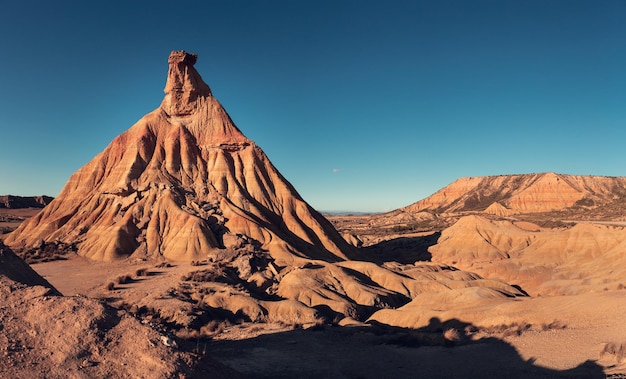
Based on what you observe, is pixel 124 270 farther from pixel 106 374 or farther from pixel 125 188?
pixel 106 374

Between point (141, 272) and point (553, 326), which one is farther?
point (141, 272)

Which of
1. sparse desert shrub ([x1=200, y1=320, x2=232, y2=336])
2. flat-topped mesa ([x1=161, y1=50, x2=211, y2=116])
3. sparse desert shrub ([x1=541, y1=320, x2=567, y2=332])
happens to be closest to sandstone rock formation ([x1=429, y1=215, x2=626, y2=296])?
sparse desert shrub ([x1=541, y1=320, x2=567, y2=332])

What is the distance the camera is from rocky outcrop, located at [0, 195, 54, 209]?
4641 inches

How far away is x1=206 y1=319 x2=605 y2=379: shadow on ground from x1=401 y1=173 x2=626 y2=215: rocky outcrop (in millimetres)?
124634

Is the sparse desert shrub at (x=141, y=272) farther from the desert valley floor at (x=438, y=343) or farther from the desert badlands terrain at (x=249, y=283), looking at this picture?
the desert valley floor at (x=438, y=343)

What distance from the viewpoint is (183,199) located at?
53.1 m

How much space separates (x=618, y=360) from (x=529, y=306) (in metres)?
10.1

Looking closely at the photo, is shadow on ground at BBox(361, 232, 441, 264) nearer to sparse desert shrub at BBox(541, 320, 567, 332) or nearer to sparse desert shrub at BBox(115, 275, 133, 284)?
sparse desert shrub at BBox(115, 275, 133, 284)

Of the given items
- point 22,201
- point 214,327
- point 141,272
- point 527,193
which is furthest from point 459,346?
point 22,201

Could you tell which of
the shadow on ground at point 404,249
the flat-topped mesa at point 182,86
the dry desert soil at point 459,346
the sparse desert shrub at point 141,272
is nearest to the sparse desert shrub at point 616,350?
the dry desert soil at point 459,346

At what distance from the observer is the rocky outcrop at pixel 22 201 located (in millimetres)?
117875

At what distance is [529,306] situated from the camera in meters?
22.8

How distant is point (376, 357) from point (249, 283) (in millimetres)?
21410

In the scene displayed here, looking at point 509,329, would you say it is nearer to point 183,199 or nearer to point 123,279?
point 123,279
